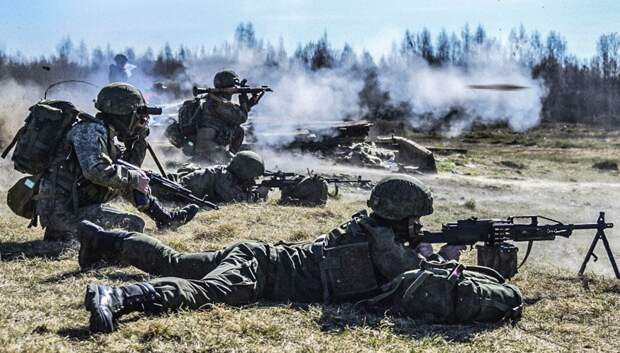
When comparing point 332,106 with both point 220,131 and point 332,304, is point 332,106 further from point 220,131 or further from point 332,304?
point 332,304

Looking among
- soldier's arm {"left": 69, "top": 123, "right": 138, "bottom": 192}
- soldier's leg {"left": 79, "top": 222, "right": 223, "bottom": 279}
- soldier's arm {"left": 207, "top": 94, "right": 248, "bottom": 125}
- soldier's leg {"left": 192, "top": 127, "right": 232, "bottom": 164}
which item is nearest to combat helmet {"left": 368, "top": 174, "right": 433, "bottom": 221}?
soldier's leg {"left": 79, "top": 222, "right": 223, "bottom": 279}

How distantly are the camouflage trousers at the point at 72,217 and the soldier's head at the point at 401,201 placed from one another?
3.21 metres

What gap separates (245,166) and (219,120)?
4.34 m

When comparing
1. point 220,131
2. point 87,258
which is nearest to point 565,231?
point 87,258

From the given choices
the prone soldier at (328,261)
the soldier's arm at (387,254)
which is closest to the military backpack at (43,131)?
the prone soldier at (328,261)

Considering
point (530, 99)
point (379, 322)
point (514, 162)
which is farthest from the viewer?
point (530, 99)

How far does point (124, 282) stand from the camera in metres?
6.65

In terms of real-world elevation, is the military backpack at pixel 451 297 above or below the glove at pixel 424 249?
below

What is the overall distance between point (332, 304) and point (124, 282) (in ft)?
5.95

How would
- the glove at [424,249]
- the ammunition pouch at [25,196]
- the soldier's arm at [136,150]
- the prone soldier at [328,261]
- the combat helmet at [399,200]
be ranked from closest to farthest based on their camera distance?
1. the prone soldier at [328,261]
2. the combat helmet at [399,200]
3. the glove at [424,249]
4. the ammunition pouch at [25,196]
5. the soldier's arm at [136,150]

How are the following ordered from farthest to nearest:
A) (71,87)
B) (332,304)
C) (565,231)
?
(71,87)
(565,231)
(332,304)

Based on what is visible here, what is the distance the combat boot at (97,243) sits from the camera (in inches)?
262

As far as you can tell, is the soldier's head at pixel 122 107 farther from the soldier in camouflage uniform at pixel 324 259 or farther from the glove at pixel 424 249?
the glove at pixel 424 249

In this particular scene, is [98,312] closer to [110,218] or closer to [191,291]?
[191,291]
